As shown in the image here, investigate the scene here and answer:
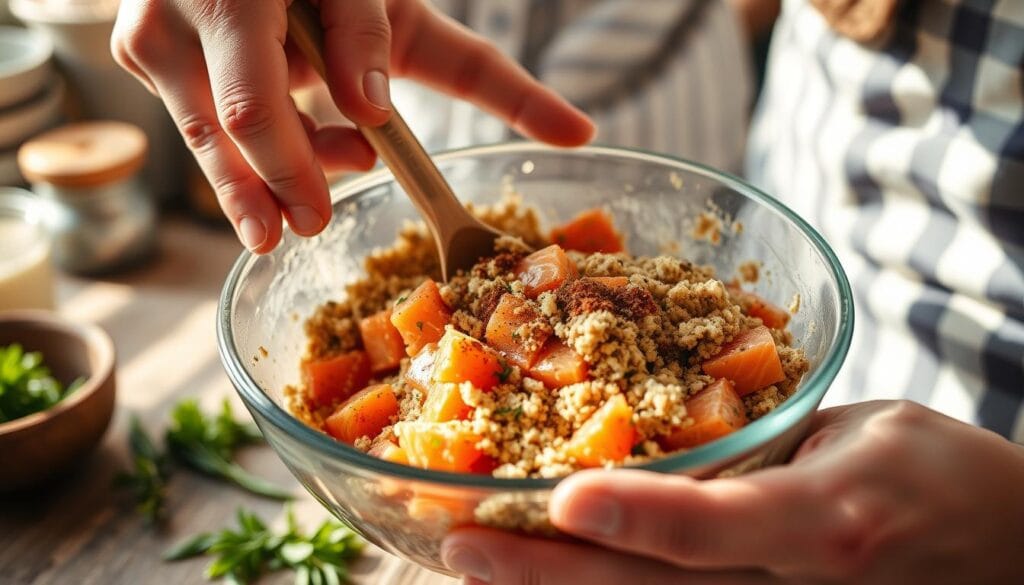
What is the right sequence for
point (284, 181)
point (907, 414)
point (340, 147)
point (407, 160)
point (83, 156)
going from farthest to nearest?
point (83, 156)
point (340, 147)
point (407, 160)
point (284, 181)
point (907, 414)

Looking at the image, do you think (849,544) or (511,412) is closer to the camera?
(849,544)

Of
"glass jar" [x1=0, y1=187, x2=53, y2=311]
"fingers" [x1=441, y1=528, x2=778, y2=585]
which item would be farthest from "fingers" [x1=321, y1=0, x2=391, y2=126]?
"glass jar" [x1=0, y1=187, x2=53, y2=311]

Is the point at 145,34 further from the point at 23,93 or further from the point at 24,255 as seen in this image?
the point at 23,93

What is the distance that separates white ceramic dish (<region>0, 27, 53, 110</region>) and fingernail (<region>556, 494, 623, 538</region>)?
71.7 inches

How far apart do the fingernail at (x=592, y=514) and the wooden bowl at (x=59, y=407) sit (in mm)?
845

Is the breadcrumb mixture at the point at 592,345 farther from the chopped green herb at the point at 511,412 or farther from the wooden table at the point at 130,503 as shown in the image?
the wooden table at the point at 130,503

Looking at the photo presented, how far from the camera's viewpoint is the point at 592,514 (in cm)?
61

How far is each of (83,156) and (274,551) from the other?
3.58 feet

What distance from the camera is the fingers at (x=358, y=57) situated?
0.94 meters

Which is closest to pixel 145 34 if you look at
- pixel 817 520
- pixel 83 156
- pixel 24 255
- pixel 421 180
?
pixel 421 180

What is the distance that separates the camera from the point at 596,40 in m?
1.97

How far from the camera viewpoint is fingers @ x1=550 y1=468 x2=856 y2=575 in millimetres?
616

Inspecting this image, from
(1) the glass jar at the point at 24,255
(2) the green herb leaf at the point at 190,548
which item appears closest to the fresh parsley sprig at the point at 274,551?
(2) the green herb leaf at the point at 190,548

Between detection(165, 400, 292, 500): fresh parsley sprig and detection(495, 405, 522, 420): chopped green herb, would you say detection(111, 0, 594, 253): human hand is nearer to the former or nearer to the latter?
detection(495, 405, 522, 420): chopped green herb
